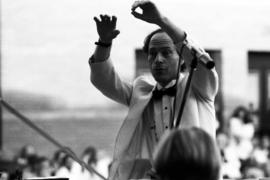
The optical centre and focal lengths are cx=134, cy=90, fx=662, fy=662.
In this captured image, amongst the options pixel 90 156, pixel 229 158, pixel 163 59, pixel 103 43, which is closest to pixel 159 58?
pixel 163 59

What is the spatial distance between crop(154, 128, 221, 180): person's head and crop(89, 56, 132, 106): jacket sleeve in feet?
4.29

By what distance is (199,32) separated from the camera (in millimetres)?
10117

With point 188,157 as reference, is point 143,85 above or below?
above

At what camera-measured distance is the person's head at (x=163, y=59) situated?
3.02 meters

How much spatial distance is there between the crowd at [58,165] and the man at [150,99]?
12.4ft

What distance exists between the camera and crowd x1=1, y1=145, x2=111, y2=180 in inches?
285

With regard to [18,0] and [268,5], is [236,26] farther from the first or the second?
[18,0]

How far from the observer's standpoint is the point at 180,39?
2854 millimetres

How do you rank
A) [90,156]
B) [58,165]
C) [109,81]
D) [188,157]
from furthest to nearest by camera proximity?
[90,156] → [58,165] → [109,81] → [188,157]

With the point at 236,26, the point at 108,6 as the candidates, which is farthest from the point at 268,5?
the point at 108,6

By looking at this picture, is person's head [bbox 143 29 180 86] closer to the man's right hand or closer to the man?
the man

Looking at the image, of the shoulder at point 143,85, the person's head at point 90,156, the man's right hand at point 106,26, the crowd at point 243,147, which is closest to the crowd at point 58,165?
the person's head at point 90,156

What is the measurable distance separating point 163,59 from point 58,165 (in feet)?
16.3

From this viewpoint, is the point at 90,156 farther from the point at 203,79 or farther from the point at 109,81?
the point at 203,79
